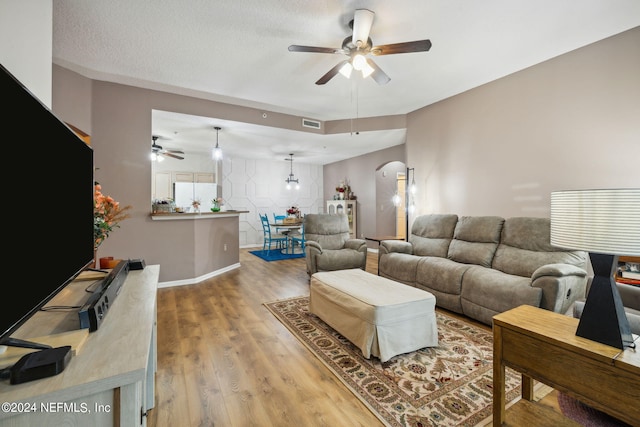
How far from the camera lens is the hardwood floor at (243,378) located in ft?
4.98

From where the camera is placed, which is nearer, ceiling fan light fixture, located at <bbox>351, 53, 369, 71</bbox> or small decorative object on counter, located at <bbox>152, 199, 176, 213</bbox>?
ceiling fan light fixture, located at <bbox>351, 53, 369, 71</bbox>

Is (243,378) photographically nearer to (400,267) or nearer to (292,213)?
(400,267)

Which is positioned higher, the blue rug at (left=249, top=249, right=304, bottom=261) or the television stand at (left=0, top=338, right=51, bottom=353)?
the television stand at (left=0, top=338, right=51, bottom=353)

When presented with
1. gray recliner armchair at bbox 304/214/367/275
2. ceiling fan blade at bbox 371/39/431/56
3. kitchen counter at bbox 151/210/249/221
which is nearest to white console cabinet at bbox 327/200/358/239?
gray recliner armchair at bbox 304/214/367/275

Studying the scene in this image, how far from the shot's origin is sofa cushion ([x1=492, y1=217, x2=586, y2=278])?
2.65 meters

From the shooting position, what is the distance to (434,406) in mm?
1608

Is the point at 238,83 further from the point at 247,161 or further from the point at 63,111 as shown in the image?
the point at 247,161

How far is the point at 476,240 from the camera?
3.33 metres

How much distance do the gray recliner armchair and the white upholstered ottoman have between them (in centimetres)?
156

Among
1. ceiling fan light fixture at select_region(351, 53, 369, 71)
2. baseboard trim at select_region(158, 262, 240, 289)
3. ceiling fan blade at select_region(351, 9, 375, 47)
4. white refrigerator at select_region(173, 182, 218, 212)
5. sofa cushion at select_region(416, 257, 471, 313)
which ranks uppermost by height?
ceiling fan blade at select_region(351, 9, 375, 47)

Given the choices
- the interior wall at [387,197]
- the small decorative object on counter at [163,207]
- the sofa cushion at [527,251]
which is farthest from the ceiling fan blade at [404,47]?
the interior wall at [387,197]

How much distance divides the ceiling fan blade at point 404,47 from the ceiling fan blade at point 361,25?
159 mm

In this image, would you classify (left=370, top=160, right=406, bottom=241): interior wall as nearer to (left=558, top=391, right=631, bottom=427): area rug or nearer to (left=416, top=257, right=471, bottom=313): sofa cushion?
(left=416, top=257, right=471, bottom=313): sofa cushion

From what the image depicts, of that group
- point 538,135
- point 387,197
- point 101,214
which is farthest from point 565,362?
point 387,197
